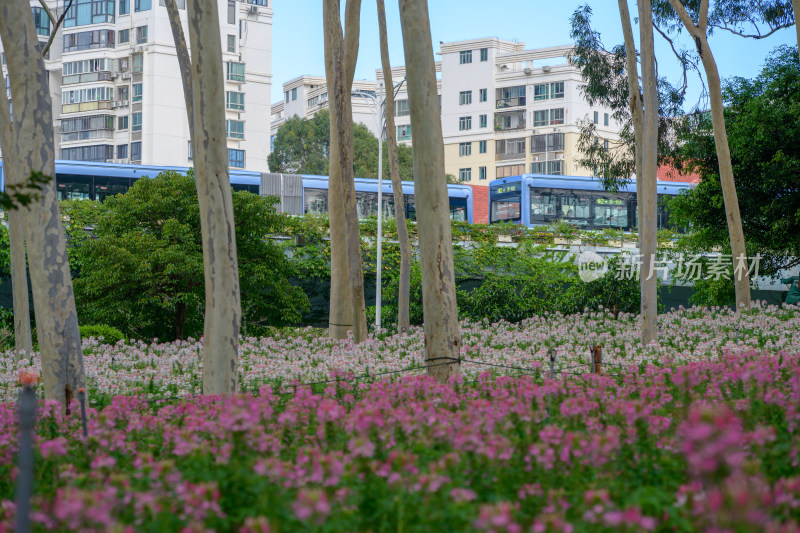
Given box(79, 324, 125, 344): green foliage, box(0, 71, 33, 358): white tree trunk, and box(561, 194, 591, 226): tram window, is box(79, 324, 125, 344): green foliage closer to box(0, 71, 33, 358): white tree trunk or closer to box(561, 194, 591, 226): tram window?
box(0, 71, 33, 358): white tree trunk

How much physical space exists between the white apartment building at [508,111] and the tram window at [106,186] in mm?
43578

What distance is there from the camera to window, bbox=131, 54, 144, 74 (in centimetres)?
5894

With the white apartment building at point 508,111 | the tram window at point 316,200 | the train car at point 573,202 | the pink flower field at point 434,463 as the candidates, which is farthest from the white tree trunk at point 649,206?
the white apartment building at point 508,111

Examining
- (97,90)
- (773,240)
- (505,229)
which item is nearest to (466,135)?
(97,90)

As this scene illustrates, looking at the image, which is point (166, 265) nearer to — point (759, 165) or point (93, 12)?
point (759, 165)

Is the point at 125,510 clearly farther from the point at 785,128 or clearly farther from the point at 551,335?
the point at 785,128

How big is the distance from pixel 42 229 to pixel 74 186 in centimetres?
2100

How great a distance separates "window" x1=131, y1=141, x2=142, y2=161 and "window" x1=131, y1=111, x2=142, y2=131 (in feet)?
3.04

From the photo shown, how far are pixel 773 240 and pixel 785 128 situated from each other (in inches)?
116

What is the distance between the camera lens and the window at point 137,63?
58.9 m

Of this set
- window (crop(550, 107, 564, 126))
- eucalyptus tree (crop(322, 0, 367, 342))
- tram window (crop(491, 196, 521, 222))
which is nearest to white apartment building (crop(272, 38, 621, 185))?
window (crop(550, 107, 564, 126))

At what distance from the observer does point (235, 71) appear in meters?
61.1

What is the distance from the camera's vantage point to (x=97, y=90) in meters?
61.0

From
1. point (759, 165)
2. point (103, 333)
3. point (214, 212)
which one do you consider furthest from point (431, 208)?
point (759, 165)
